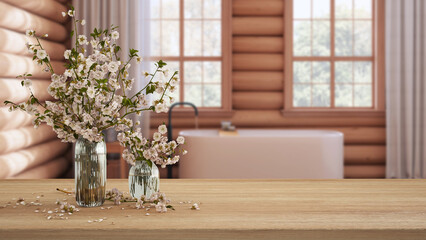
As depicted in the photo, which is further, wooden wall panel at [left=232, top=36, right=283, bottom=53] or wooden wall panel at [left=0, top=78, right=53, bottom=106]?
wooden wall panel at [left=232, top=36, right=283, bottom=53]

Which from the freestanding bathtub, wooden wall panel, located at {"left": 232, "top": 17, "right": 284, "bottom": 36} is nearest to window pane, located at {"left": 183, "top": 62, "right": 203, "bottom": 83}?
wooden wall panel, located at {"left": 232, "top": 17, "right": 284, "bottom": 36}

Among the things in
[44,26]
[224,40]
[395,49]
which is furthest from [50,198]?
[395,49]

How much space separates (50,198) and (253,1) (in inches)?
168

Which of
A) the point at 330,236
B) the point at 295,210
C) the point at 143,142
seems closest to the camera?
the point at 330,236

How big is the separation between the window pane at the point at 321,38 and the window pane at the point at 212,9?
46.6 inches

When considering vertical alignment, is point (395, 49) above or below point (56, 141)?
above

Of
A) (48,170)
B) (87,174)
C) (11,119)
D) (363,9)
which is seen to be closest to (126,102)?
(87,174)

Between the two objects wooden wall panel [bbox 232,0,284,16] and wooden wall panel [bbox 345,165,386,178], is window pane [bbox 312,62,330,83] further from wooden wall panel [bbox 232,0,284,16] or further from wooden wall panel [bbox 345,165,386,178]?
wooden wall panel [bbox 345,165,386,178]

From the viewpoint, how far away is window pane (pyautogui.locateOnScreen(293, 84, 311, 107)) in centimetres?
554

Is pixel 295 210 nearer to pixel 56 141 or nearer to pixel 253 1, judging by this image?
pixel 56 141

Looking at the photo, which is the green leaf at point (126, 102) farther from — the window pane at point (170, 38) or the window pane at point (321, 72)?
the window pane at point (321, 72)

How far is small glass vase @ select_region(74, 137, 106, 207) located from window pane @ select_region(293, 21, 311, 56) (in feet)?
14.4

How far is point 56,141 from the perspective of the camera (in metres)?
4.77

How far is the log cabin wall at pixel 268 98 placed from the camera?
534 cm
